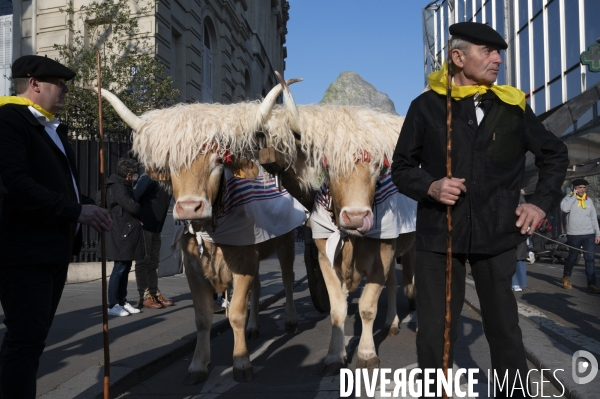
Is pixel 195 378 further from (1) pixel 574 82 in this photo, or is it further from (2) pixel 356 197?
(1) pixel 574 82

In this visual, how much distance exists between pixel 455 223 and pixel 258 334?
4.24 metres

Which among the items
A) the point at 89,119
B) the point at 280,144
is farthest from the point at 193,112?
the point at 89,119

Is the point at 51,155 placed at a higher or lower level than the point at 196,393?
higher

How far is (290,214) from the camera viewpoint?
6637 millimetres

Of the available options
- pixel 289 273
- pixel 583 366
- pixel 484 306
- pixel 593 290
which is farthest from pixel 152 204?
pixel 593 290

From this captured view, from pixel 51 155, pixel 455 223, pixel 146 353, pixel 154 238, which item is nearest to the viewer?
pixel 455 223

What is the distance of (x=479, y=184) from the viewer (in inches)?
128

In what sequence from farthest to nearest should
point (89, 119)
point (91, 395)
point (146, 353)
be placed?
1. point (89, 119)
2. point (146, 353)
3. point (91, 395)

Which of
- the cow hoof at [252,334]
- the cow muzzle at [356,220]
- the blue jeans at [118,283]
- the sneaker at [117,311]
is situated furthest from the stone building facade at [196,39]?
the sneaker at [117,311]

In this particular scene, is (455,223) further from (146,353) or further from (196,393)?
(146,353)

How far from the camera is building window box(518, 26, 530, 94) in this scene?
93.6 ft

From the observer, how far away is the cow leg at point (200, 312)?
5291 mm

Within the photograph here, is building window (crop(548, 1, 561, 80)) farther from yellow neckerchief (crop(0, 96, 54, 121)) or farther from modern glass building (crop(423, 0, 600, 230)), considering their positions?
yellow neckerchief (crop(0, 96, 54, 121))

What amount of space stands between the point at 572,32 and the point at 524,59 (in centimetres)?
557
